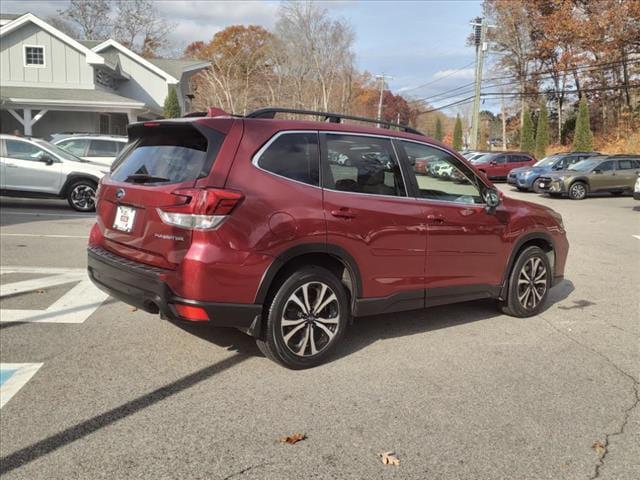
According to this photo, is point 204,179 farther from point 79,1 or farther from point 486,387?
point 79,1

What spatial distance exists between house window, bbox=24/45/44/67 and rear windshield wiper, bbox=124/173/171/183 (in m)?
29.4

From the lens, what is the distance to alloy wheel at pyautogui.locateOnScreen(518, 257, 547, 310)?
5.85 m

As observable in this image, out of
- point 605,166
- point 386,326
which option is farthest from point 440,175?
point 605,166

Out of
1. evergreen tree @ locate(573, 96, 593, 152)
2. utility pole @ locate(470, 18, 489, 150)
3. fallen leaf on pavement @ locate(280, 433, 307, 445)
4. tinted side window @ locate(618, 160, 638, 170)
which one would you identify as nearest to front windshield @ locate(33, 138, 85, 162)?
fallen leaf on pavement @ locate(280, 433, 307, 445)

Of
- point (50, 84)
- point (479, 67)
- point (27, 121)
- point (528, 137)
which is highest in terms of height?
point (479, 67)

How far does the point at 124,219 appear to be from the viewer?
4.32 m

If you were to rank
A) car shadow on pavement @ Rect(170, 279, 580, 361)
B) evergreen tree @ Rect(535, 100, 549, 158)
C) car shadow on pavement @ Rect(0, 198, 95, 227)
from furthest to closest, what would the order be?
evergreen tree @ Rect(535, 100, 549, 158) < car shadow on pavement @ Rect(0, 198, 95, 227) < car shadow on pavement @ Rect(170, 279, 580, 361)

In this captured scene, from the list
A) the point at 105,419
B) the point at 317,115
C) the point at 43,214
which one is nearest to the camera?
the point at 105,419

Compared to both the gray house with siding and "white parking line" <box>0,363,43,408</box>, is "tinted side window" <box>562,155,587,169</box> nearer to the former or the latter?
the gray house with siding

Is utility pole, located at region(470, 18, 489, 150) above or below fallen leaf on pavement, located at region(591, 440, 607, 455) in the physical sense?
above

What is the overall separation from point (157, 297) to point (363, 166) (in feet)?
6.32

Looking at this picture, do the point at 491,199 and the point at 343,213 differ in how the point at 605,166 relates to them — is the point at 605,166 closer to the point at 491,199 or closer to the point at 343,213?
the point at 491,199

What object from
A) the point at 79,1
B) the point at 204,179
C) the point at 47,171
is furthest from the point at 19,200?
the point at 79,1

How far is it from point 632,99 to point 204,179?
44.0 m
